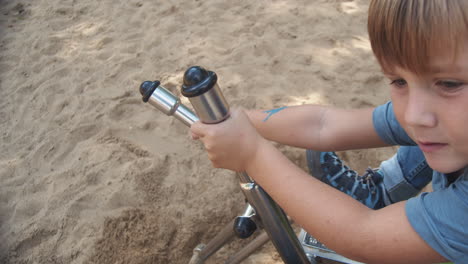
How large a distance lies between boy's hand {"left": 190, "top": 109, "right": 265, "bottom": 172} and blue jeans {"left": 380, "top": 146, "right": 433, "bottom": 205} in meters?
0.50

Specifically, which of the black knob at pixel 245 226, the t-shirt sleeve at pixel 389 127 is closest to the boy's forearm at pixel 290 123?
the t-shirt sleeve at pixel 389 127

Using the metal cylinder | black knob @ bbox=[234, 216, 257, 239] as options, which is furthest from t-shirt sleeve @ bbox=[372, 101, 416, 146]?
the metal cylinder

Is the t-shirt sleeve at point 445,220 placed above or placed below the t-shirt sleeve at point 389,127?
above

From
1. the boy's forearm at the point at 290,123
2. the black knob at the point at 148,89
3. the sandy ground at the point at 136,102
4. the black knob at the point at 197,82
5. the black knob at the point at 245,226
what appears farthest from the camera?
the sandy ground at the point at 136,102

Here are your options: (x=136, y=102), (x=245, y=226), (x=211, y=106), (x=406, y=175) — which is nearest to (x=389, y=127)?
(x=406, y=175)

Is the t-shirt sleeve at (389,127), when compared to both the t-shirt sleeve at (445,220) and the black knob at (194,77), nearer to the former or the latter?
the t-shirt sleeve at (445,220)

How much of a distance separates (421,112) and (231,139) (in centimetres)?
29

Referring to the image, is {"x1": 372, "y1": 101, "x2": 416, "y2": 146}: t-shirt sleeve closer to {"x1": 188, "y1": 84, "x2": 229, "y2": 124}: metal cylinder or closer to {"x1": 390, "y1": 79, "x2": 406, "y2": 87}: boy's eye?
{"x1": 390, "y1": 79, "x2": 406, "y2": 87}: boy's eye

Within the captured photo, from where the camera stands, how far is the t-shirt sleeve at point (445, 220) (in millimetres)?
632

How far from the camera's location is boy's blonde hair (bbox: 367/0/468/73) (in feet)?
1.89

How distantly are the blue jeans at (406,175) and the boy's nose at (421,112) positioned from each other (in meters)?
0.43

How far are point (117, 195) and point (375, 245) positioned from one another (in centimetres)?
122

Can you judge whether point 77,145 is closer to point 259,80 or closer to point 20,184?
point 20,184

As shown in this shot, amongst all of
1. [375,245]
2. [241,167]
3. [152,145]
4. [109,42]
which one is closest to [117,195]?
[152,145]
